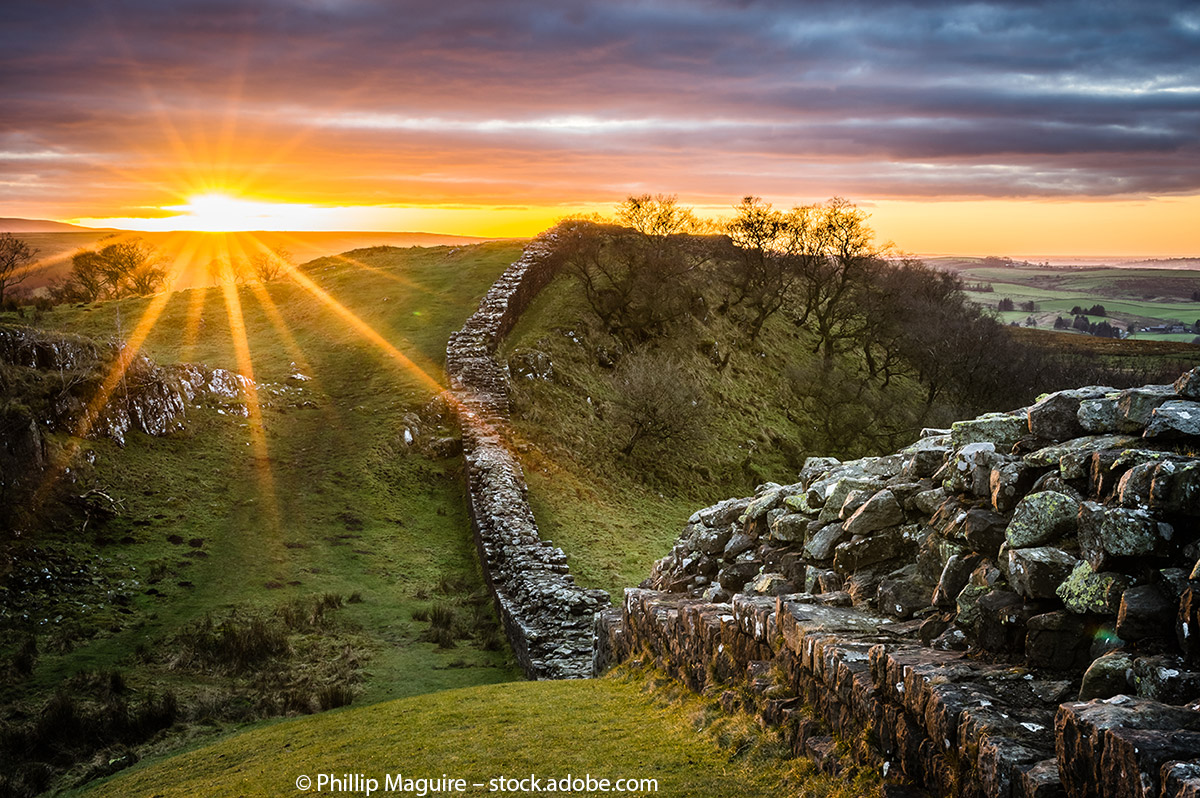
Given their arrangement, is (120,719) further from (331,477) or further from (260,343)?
(260,343)

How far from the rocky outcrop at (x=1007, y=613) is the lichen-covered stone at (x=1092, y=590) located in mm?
13

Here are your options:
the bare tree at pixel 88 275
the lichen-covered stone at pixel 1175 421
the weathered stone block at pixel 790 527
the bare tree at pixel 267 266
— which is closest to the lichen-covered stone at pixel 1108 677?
the lichen-covered stone at pixel 1175 421

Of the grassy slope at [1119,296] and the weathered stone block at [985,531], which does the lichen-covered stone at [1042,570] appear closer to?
the weathered stone block at [985,531]

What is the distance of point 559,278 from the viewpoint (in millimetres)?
53625

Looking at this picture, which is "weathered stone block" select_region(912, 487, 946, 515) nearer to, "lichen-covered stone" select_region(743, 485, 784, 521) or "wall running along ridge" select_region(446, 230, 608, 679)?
"lichen-covered stone" select_region(743, 485, 784, 521)

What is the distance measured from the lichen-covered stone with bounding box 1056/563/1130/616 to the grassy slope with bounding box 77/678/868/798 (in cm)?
239

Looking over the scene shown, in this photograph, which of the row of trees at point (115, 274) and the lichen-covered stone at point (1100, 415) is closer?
the lichen-covered stone at point (1100, 415)

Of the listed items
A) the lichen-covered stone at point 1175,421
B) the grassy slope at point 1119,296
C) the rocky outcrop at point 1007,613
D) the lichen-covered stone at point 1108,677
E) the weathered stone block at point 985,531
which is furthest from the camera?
the grassy slope at point 1119,296

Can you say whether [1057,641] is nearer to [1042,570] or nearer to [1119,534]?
[1042,570]

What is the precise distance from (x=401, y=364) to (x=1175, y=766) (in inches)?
1448

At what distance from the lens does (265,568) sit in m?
20.9

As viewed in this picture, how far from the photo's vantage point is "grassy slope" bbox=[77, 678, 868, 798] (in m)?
8.07

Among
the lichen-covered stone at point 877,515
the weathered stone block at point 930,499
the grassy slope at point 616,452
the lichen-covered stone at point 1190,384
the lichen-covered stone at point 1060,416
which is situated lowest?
the grassy slope at point 616,452

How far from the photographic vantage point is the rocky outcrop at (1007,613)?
17.5 feet
